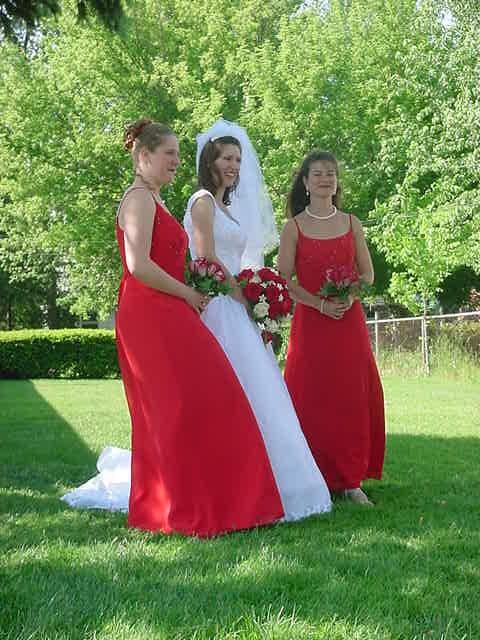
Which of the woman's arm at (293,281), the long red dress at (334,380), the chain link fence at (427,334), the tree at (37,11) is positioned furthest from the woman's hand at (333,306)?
the chain link fence at (427,334)

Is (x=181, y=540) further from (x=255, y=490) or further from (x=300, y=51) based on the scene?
(x=300, y=51)

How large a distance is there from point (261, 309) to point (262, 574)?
2.09 meters

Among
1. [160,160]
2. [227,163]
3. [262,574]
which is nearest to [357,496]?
[262,574]

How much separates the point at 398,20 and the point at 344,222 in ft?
91.3

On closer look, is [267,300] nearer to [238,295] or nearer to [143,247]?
[238,295]

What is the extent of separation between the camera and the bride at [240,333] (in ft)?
17.8

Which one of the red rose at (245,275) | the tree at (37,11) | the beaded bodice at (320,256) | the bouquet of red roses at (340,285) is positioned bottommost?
the bouquet of red roses at (340,285)

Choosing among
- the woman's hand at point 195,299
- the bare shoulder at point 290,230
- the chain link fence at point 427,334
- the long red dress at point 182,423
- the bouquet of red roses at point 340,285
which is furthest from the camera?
the chain link fence at point 427,334

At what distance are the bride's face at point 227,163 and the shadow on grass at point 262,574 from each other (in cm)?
230

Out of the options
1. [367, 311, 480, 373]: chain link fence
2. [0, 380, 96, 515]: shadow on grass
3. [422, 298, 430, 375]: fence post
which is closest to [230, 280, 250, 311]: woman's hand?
[0, 380, 96, 515]: shadow on grass

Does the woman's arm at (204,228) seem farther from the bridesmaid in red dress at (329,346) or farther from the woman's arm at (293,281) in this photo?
the bridesmaid in red dress at (329,346)

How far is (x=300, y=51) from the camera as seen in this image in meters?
28.9

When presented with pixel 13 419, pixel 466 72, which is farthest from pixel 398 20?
pixel 13 419

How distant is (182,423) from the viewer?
4996 millimetres
